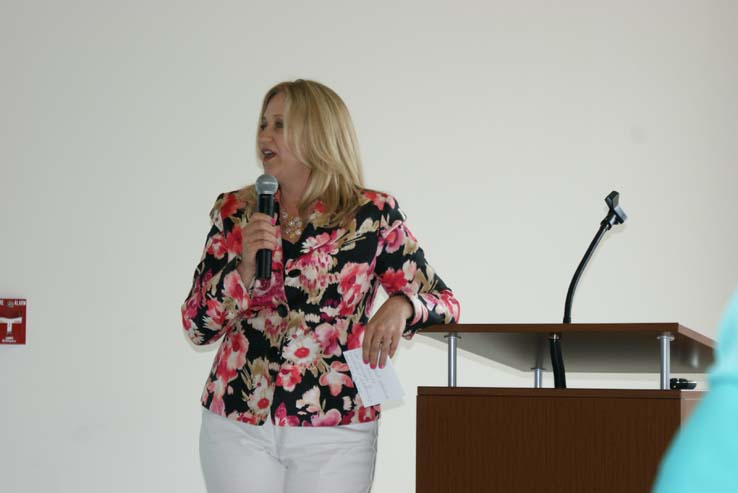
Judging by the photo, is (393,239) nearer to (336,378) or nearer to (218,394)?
(336,378)

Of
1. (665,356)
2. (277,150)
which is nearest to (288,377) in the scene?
(277,150)

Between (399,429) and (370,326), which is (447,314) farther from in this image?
(399,429)

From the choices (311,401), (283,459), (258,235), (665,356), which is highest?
(258,235)

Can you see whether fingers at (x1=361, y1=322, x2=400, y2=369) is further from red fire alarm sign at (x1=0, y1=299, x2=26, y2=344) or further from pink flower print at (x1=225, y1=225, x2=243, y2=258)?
red fire alarm sign at (x1=0, y1=299, x2=26, y2=344)

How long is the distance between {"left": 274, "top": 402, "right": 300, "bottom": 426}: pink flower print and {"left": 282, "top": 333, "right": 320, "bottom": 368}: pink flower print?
0.09 metres

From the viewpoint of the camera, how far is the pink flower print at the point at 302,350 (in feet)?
6.39

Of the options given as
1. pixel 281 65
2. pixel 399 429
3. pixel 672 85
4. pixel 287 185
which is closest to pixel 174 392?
pixel 399 429

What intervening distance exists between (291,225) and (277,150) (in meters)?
0.17

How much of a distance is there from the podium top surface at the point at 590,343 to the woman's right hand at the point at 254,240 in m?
0.36

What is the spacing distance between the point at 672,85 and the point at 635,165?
1.21 ft

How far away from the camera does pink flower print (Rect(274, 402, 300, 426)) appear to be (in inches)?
74.7

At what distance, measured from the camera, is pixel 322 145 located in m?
2.13

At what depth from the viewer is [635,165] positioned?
399 cm

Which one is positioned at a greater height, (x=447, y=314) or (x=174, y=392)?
(x=447, y=314)
